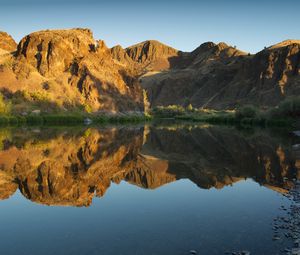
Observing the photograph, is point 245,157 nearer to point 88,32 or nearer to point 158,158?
point 158,158

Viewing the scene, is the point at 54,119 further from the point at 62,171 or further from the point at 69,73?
the point at 62,171

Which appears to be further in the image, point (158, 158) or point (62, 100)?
point (62, 100)

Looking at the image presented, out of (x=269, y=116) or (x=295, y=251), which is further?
(x=269, y=116)

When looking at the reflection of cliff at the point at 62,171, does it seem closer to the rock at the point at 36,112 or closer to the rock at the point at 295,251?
the rock at the point at 295,251

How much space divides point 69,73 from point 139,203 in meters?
134

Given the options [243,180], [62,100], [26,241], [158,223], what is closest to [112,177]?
[243,180]

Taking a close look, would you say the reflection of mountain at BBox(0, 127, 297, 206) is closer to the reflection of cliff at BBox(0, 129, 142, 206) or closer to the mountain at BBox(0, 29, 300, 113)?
the reflection of cliff at BBox(0, 129, 142, 206)

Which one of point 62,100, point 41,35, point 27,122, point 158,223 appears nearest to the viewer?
point 158,223

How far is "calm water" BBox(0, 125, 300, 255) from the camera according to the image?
1177 centimetres

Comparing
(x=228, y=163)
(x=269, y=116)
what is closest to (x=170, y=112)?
(x=269, y=116)

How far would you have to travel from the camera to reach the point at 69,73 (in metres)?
145

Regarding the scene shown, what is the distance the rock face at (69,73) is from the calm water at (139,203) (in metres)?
95.4

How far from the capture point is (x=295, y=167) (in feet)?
88.2

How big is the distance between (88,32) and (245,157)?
16145 cm
